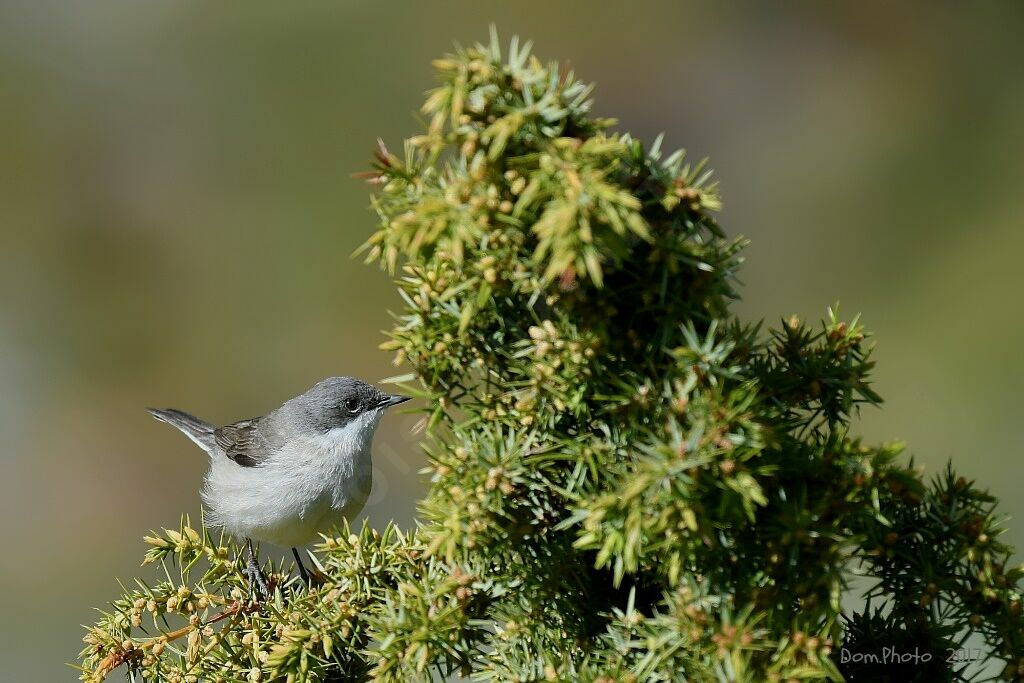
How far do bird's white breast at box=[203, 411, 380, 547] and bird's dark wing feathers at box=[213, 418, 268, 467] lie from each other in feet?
0.24

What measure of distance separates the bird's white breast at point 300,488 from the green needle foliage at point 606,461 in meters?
1.23

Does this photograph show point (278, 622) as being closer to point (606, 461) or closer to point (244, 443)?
point (606, 461)

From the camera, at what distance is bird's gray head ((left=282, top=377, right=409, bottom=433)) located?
3.16m

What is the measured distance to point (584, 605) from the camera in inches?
63.4

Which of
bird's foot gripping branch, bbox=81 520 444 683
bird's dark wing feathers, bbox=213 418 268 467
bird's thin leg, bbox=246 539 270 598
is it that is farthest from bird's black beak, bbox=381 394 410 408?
bird's foot gripping branch, bbox=81 520 444 683

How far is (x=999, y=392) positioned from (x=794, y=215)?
86.9 inches

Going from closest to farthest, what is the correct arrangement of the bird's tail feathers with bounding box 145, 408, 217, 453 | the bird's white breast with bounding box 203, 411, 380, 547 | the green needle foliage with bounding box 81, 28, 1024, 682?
the green needle foliage with bounding box 81, 28, 1024, 682
the bird's white breast with bounding box 203, 411, 380, 547
the bird's tail feathers with bounding box 145, 408, 217, 453

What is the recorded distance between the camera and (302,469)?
3.07 m

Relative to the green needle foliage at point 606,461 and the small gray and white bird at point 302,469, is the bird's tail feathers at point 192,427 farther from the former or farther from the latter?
the green needle foliage at point 606,461

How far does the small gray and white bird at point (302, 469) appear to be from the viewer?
2961 mm

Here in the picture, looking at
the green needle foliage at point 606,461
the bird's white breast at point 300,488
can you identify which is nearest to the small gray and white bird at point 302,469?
the bird's white breast at point 300,488

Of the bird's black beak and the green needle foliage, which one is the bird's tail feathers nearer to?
the bird's black beak

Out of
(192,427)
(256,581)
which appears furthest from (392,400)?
(192,427)

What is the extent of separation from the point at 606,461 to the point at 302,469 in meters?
1.84
